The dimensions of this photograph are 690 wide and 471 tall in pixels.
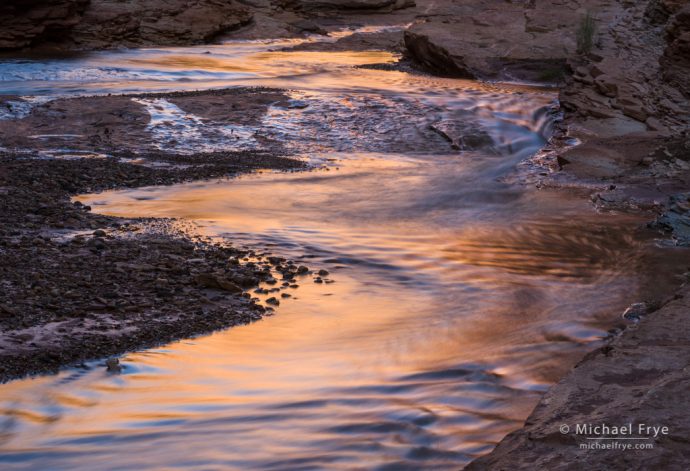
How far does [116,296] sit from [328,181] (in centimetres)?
413

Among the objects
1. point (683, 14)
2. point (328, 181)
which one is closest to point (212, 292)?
point (328, 181)

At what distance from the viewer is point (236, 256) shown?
6094 mm

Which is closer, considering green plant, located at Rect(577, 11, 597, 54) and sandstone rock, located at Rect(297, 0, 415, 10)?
green plant, located at Rect(577, 11, 597, 54)

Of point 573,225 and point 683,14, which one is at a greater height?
point 683,14

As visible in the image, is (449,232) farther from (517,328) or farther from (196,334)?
(196,334)

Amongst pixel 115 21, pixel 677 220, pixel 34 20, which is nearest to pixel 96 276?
pixel 677 220

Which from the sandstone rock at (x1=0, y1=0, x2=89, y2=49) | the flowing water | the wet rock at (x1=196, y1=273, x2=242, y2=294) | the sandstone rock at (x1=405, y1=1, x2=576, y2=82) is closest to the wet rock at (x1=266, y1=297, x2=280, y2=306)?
the flowing water

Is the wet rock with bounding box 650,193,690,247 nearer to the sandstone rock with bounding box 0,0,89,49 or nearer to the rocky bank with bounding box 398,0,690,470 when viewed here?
the rocky bank with bounding box 398,0,690,470

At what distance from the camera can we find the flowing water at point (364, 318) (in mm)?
3586

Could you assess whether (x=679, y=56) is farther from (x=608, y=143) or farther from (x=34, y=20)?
(x=34, y=20)

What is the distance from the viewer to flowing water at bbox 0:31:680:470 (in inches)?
141

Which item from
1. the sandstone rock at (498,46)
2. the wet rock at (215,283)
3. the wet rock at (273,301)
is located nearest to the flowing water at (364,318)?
the wet rock at (273,301)

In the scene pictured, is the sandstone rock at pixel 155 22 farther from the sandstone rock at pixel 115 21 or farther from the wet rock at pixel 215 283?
the wet rock at pixel 215 283

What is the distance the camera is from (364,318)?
525cm
